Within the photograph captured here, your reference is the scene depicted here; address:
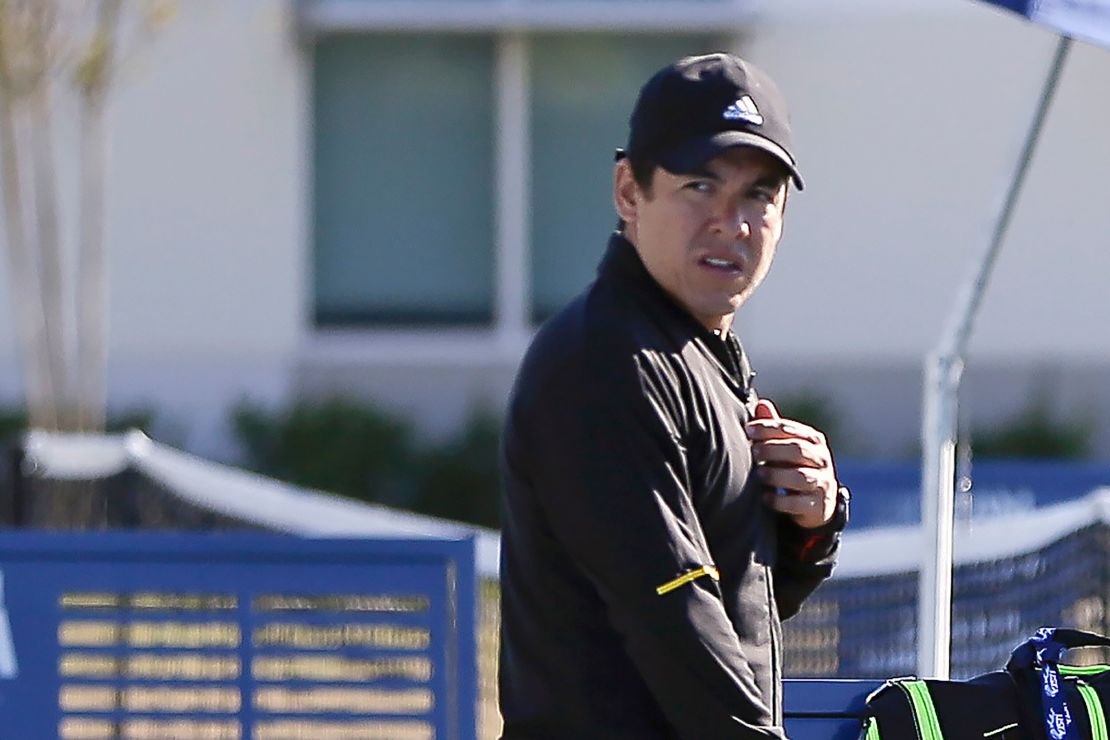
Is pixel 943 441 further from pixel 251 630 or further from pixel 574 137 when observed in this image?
pixel 574 137

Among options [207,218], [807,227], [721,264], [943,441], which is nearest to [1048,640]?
[721,264]

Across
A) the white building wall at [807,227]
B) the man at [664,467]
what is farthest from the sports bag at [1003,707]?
the white building wall at [807,227]

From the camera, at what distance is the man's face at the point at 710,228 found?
8.32ft

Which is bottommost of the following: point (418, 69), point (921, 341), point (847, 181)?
point (921, 341)

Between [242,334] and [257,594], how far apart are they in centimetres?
832

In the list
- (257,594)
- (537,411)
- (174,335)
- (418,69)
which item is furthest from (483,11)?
(537,411)

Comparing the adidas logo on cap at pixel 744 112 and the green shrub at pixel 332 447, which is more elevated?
the green shrub at pixel 332 447

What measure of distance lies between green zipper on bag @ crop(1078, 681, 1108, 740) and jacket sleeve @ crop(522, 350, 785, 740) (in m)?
0.82

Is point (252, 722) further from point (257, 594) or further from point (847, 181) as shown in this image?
point (847, 181)

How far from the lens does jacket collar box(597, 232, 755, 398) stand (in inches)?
100

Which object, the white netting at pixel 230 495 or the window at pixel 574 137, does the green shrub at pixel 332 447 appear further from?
the white netting at pixel 230 495

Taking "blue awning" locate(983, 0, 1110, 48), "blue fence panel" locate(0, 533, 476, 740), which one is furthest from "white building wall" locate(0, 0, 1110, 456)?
"blue awning" locate(983, 0, 1110, 48)

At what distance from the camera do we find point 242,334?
12727mm

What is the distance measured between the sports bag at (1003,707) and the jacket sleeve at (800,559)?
16.0 inches
